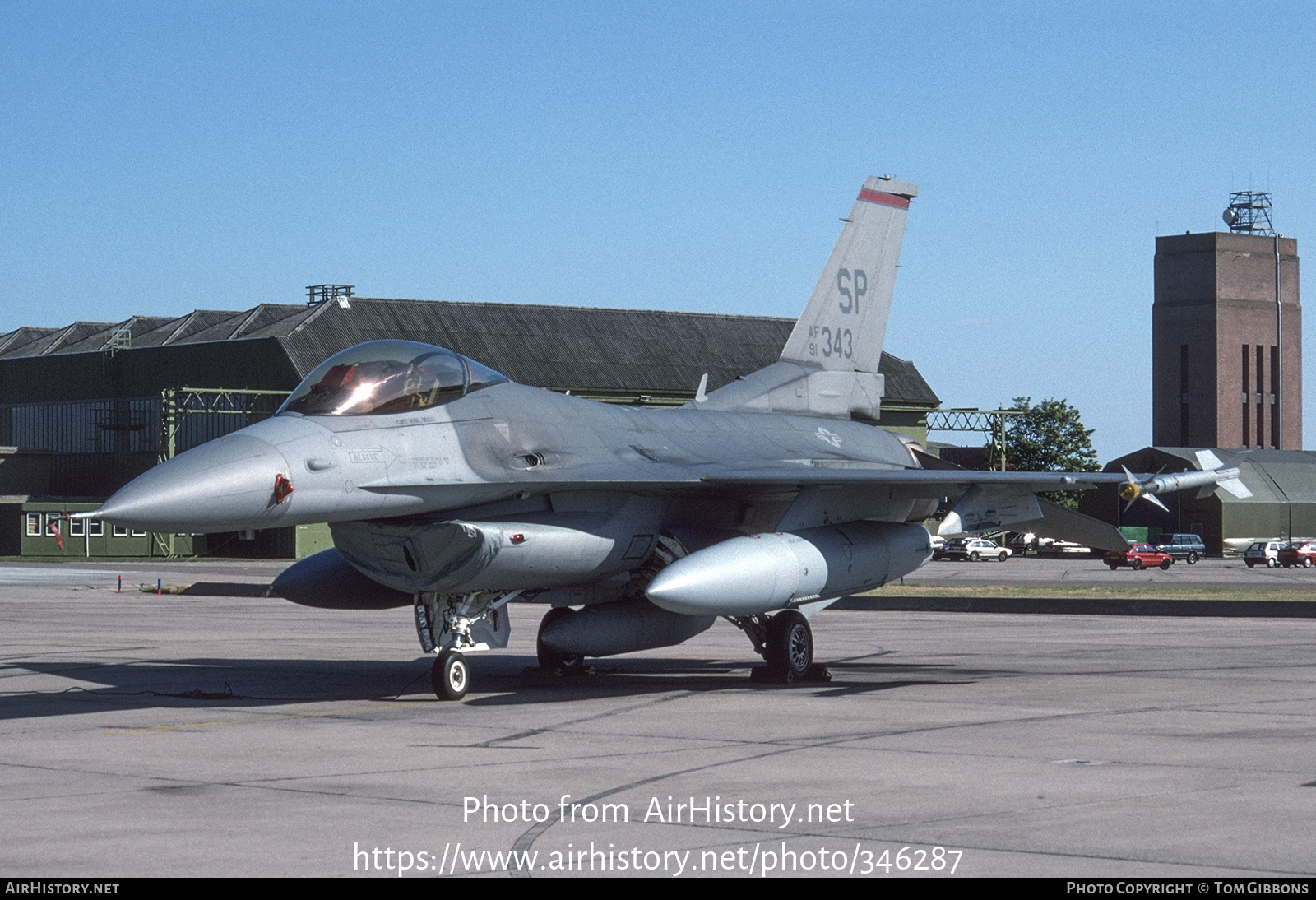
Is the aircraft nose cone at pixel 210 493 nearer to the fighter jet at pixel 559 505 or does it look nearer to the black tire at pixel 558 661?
the fighter jet at pixel 559 505

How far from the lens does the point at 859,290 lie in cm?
2083

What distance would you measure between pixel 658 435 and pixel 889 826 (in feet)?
29.6

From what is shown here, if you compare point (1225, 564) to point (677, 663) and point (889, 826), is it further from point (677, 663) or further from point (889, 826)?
point (889, 826)

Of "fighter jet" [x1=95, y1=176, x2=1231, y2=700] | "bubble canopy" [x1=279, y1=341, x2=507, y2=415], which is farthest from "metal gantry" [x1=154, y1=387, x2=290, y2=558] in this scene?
"bubble canopy" [x1=279, y1=341, x2=507, y2=415]

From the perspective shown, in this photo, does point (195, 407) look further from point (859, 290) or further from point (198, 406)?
point (859, 290)

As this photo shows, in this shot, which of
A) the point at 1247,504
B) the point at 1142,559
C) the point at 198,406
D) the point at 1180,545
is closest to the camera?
the point at 1142,559

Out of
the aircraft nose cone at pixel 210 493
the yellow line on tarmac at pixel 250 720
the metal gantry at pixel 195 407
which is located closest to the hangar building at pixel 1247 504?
the metal gantry at pixel 195 407

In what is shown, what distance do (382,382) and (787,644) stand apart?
5420mm

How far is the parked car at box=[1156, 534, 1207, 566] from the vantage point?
229 feet

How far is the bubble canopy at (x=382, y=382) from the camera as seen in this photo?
14266 millimetres

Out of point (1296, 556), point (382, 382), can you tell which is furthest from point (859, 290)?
point (1296, 556)

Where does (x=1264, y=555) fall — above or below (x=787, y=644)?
below

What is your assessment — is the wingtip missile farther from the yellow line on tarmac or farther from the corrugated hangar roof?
the corrugated hangar roof

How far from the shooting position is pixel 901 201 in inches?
837
